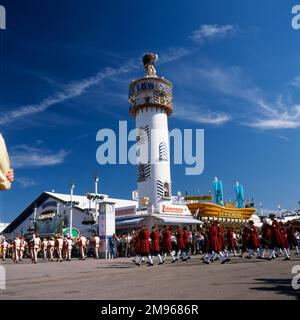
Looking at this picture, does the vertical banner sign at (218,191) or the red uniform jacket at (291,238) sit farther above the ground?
the vertical banner sign at (218,191)

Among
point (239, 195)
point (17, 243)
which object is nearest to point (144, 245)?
point (17, 243)

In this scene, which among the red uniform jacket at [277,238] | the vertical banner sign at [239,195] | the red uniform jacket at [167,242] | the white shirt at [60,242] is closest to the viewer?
the red uniform jacket at [277,238]

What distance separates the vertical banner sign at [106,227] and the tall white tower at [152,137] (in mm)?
12955

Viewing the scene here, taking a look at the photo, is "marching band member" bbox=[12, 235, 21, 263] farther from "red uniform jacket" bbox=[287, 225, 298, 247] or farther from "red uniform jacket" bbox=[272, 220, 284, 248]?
"red uniform jacket" bbox=[287, 225, 298, 247]

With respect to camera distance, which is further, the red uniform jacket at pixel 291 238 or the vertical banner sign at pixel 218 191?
the vertical banner sign at pixel 218 191

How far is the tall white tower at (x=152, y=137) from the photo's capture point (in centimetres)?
4200

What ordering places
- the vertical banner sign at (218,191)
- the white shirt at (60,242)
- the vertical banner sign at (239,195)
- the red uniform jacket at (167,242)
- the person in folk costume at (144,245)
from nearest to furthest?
the person in folk costume at (144,245)
the red uniform jacket at (167,242)
the white shirt at (60,242)
the vertical banner sign at (218,191)
the vertical banner sign at (239,195)

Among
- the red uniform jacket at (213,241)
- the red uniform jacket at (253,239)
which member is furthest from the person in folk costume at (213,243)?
the red uniform jacket at (253,239)

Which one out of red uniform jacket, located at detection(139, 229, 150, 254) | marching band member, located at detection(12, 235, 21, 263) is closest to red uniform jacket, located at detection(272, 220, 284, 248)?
red uniform jacket, located at detection(139, 229, 150, 254)

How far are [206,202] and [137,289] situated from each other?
122 feet

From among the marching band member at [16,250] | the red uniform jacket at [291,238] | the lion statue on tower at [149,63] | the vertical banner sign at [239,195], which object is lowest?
the marching band member at [16,250]

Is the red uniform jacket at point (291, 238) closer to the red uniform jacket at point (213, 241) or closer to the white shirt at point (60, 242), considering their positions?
the red uniform jacket at point (213, 241)
